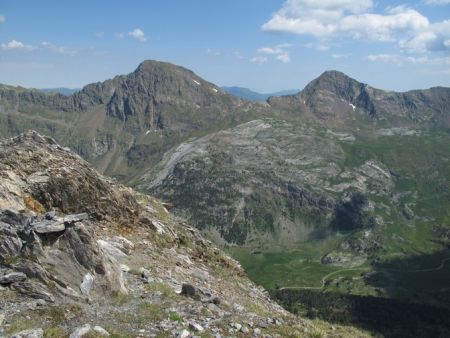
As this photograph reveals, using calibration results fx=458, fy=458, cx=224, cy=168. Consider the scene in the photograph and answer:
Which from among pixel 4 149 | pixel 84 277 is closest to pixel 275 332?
pixel 84 277

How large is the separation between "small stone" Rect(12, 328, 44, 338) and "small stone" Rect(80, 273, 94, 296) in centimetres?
486

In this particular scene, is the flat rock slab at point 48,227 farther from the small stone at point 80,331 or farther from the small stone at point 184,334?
the small stone at point 184,334

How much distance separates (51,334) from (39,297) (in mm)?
3673

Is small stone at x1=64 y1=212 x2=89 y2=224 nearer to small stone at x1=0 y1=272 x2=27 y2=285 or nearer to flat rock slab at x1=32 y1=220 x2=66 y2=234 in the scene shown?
flat rock slab at x1=32 y1=220 x2=66 y2=234

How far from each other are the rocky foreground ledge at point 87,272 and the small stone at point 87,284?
57 millimetres

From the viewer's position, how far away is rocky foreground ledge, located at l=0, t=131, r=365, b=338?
23.3m

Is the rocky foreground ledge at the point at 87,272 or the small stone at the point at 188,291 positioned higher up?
the rocky foreground ledge at the point at 87,272

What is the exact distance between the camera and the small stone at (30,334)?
20.4 metres

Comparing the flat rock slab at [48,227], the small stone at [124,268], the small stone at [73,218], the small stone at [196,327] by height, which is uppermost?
the small stone at [73,218]

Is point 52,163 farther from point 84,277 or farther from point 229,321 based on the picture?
point 229,321

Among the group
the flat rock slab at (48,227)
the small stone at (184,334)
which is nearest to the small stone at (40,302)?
the flat rock slab at (48,227)

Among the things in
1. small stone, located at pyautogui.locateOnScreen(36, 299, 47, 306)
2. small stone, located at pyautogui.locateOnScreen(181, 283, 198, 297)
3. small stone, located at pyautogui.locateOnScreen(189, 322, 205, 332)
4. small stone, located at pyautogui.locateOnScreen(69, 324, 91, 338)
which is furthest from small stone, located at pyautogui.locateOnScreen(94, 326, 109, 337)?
small stone, located at pyautogui.locateOnScreen(181, 283, 198, 297)

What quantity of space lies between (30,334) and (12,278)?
191 inches

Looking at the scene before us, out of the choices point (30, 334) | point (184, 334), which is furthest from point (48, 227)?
point (184, 334)
